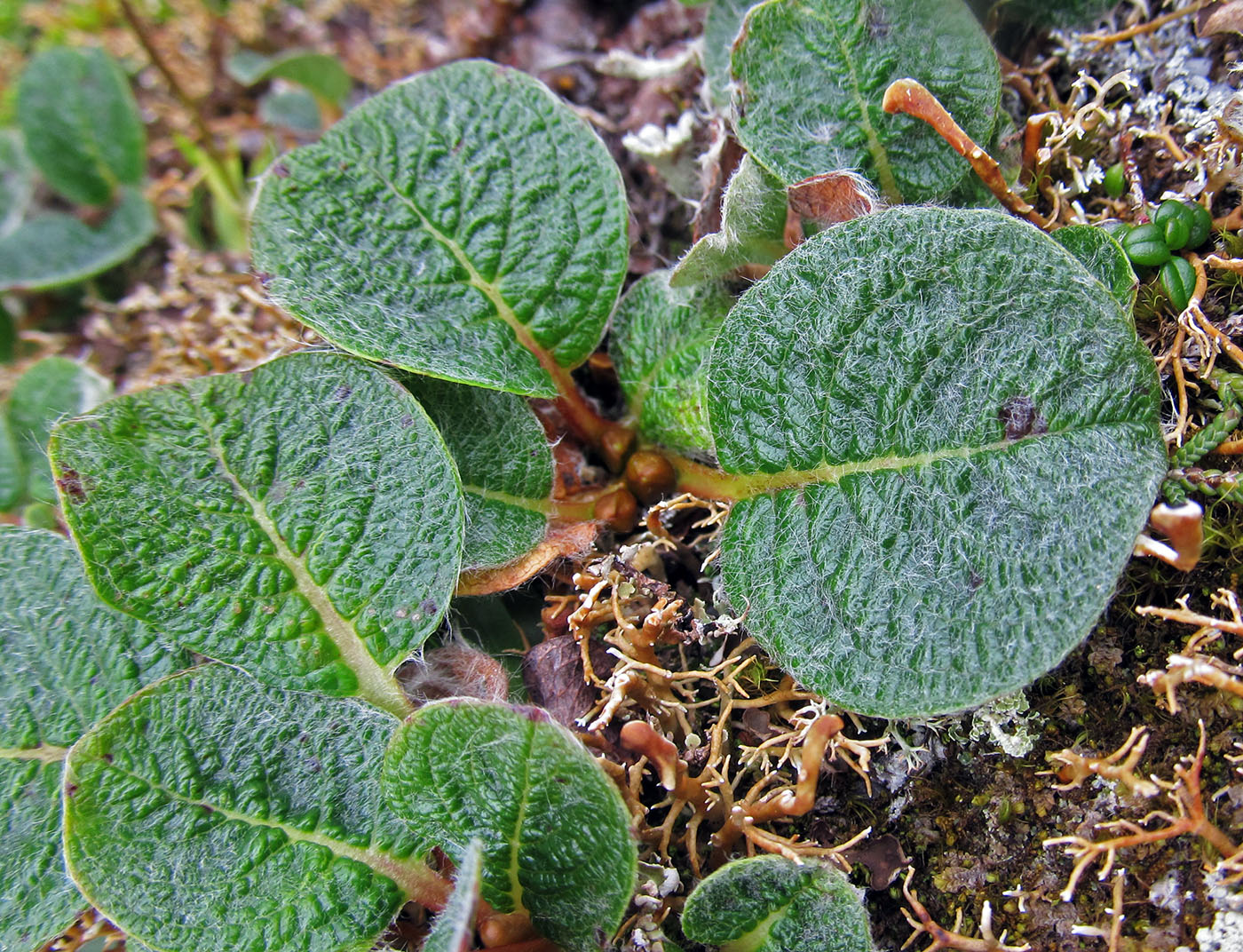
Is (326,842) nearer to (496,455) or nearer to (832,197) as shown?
(496,455)

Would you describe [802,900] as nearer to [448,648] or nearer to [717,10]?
[448,648]

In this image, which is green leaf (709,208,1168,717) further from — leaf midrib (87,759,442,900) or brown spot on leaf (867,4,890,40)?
leaf midrib (87,759,442,900)

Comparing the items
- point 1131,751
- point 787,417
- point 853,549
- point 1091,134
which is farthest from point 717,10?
point 1131,751

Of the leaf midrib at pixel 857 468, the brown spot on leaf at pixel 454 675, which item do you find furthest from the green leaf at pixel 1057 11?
the brown spot on leaf at pixel 454 675

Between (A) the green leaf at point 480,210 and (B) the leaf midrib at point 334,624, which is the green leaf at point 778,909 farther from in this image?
(A) the green leaf at point 480,210

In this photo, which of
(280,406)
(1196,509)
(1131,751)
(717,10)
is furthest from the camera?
(717,10)

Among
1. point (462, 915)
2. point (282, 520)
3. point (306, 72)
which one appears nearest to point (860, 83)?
point (282, 520)
